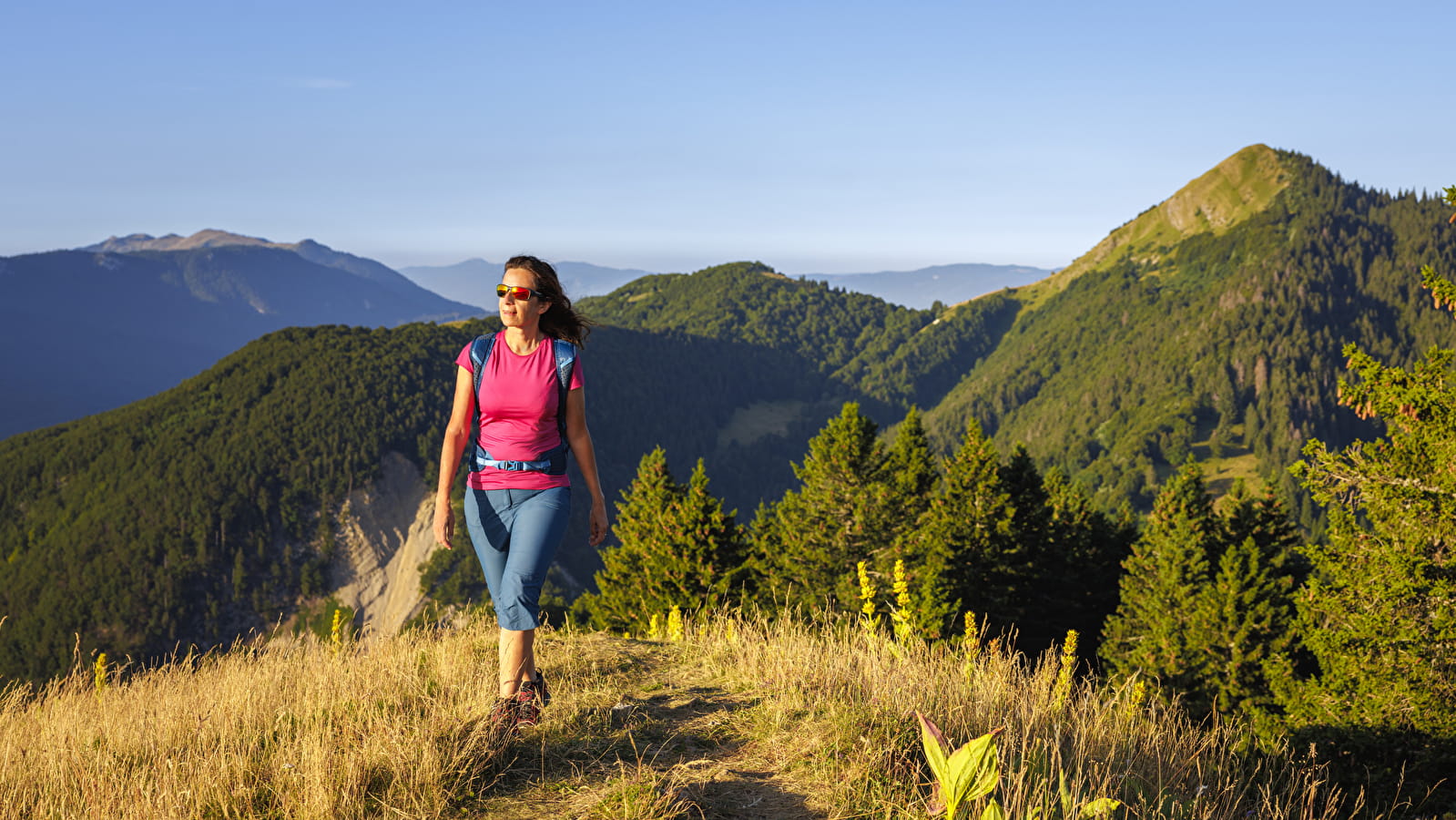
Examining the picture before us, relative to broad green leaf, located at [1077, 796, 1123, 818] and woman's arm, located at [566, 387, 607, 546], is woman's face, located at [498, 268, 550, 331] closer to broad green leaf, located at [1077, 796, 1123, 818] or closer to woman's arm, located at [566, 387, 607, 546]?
woman's arm, located at [566, 387, 607, 546]

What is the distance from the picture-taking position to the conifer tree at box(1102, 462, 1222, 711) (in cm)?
3453

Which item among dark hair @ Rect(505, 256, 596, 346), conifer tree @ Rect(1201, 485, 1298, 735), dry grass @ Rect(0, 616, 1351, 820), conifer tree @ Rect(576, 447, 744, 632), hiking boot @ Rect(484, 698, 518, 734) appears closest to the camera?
dry grass @ Rect(0, 616, 1351, 820)

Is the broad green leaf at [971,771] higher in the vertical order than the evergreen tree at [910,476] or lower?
higher

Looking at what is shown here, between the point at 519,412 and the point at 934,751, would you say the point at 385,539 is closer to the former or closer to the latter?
the point at 519,412

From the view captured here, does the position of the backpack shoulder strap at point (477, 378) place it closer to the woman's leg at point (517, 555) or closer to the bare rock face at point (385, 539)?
the woman's leg at point (517, 555)

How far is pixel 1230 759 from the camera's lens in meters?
5.27

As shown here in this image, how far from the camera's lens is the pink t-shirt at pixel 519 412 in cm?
492

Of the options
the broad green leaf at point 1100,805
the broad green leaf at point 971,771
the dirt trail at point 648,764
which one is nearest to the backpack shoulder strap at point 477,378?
the dirt trail at point 648,764

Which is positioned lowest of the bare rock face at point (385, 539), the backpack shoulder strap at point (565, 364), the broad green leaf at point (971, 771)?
the bare rock face at point (385, 539)

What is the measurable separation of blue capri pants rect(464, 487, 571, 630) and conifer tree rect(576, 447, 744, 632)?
25.3m

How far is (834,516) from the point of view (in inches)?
1545

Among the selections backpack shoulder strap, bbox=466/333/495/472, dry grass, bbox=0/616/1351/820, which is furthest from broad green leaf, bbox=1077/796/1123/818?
backpack shoulder strap, bbox=466/333/495/472

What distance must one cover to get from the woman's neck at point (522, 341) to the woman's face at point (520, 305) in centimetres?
3

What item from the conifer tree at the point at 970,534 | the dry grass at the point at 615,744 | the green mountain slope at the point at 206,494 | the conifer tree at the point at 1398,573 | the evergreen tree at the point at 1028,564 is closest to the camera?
the dry grass at the point at 615,744
